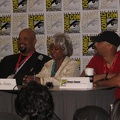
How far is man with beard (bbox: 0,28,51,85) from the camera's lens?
17.9 ft

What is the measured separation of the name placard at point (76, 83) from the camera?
159 inches

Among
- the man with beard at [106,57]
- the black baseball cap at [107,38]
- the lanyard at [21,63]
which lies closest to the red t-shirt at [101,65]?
the man with beard at [106,57]

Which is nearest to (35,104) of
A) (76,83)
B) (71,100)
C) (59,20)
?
(71,100)

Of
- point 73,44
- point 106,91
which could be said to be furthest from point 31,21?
point 106,91

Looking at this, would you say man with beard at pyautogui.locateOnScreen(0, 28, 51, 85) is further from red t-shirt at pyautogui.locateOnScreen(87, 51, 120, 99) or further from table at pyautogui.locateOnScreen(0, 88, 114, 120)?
table at pyautogui.locateOnScreen(0, 88, 114, 120)

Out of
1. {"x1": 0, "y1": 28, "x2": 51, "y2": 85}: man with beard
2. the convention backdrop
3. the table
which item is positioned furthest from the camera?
the convention backdrop

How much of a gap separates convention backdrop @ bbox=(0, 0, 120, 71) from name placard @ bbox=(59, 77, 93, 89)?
4.95 feet

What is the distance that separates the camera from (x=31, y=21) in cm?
591

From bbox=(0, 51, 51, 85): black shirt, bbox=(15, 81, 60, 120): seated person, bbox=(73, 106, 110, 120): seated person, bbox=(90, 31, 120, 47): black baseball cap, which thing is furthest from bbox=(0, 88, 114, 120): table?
bbox=(73, 106, 110, 120): seated person

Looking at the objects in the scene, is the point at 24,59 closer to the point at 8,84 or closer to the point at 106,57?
the point at 106,57

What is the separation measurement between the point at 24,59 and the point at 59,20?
0.74 metres

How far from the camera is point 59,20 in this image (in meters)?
5.77

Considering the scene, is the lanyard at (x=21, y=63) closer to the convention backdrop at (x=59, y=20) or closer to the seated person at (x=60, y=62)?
the convention backdrop at (x=59, y=20)

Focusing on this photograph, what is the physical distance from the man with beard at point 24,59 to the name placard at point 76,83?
1289 mm
